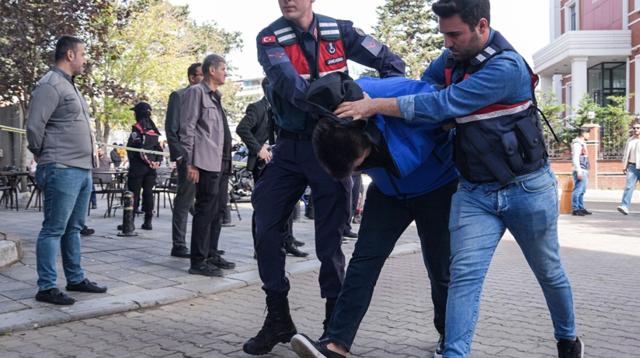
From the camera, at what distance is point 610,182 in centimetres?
2309

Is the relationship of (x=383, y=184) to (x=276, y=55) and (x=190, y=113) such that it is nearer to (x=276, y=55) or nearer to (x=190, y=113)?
(x=276, y=55)

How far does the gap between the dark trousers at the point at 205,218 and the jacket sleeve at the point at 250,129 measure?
0.64 meters

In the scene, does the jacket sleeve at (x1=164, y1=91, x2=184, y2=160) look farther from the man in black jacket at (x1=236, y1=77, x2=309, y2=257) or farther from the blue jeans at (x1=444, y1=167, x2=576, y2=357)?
the blue jeans at (x1=444, y1=167, x2=576, y2=357)

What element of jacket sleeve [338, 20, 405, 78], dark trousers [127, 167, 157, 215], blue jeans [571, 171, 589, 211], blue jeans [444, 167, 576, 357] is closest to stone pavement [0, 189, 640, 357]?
blue jeans [444, 167, 576, 357]

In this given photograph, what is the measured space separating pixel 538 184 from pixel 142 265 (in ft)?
15.1

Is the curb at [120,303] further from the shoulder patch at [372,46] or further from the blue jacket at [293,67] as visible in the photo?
the shoulder patch at [372,46]

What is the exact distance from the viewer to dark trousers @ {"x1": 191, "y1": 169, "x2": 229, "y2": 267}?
612 cm

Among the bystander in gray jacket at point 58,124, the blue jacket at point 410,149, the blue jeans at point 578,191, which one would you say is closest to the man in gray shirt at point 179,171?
the bystander in gray jacket at point 58,124

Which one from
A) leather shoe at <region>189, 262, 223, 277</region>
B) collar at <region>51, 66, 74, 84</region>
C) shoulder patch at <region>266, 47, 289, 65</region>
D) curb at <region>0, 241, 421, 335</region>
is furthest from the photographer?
leather shoe at <region>189, 262, 223, 277</region>

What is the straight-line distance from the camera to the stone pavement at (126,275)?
4.64 metres

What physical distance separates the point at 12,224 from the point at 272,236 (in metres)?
8.22

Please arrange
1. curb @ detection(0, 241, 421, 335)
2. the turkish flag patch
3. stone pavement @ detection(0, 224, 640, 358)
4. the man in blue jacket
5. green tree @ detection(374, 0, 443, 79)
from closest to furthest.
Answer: the man in blue jacket → the turkish flag patch → stone pavement @ detection(0, 224, 640, 358) → curb @ detection(0, 241, 421, 335) → green tree @ detection(374, 0, 443, 79)

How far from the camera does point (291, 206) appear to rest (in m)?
3.79

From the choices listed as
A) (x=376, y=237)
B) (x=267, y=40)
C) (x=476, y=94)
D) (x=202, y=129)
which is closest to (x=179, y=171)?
(x=202, y=129)
